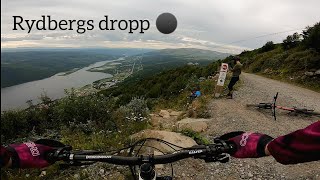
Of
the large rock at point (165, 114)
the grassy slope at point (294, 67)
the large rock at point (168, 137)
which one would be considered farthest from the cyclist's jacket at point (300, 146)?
the grassy slope at point (294, 67)

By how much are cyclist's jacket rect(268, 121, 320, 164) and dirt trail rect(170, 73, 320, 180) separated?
5421 mm

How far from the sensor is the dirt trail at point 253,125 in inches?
302

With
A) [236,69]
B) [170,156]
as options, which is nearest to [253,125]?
[236,69]

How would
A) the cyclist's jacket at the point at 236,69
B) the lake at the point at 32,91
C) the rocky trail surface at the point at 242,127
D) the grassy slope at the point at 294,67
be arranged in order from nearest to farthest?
1. the lake at the point at 32,91
2. the rocky trail surface at the point at 242,127
3. the cyclist's jacket at the point at 236,69
4. the grassy slope at the point at 294,67

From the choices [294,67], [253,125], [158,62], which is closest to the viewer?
[253,125]

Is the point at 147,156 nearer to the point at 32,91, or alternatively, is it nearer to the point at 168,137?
the point at 168,137

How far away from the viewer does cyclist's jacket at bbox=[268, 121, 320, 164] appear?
1.79 metres

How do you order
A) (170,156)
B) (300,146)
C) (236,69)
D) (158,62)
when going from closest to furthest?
(300,146) < (170,156) < (236,69) < (158,62)

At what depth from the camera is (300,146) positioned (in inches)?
74.4

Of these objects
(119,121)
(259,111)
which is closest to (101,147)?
(119,121)

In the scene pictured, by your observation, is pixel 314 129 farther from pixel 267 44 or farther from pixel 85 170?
pixel 267 44

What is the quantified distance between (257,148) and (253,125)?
32.0ft

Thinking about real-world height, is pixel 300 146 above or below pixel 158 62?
above

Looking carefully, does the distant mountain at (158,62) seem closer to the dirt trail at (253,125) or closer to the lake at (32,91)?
the lake at (32,91)
